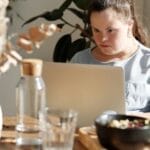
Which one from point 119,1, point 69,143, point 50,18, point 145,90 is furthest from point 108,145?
point 50,18

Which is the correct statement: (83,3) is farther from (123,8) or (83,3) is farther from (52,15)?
(123,8)

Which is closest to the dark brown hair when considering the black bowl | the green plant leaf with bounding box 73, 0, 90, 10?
the green plant leaf with bounding box 73, 0, 90, 10

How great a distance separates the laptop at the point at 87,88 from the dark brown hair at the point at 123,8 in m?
0.50

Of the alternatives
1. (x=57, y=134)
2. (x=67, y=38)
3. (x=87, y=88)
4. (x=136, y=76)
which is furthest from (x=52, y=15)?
(x=57, y=134)

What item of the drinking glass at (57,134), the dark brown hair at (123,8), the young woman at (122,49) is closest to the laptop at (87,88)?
the drinking glass at (57,134)

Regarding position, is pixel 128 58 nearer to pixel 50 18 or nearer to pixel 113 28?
pixel 113 28

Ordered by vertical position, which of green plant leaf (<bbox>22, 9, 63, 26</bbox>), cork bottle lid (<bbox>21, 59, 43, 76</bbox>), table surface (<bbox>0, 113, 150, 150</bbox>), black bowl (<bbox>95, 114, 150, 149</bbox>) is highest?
green plant leaf (<bbox>22, 9, 63, 26</bbox>)

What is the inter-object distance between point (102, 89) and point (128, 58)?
60 cm

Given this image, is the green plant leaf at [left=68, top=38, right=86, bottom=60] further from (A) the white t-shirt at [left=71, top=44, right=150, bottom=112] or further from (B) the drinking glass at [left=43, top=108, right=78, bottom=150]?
(B) the drinking glass at [left=43, top=108, right=78, bottom=150]

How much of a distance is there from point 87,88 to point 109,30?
0.50m

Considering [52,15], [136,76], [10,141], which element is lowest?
[10,141]

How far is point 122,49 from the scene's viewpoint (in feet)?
6.46

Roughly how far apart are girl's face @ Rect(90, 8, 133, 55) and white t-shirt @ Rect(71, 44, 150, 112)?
9 cm

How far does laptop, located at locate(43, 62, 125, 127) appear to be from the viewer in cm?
141
